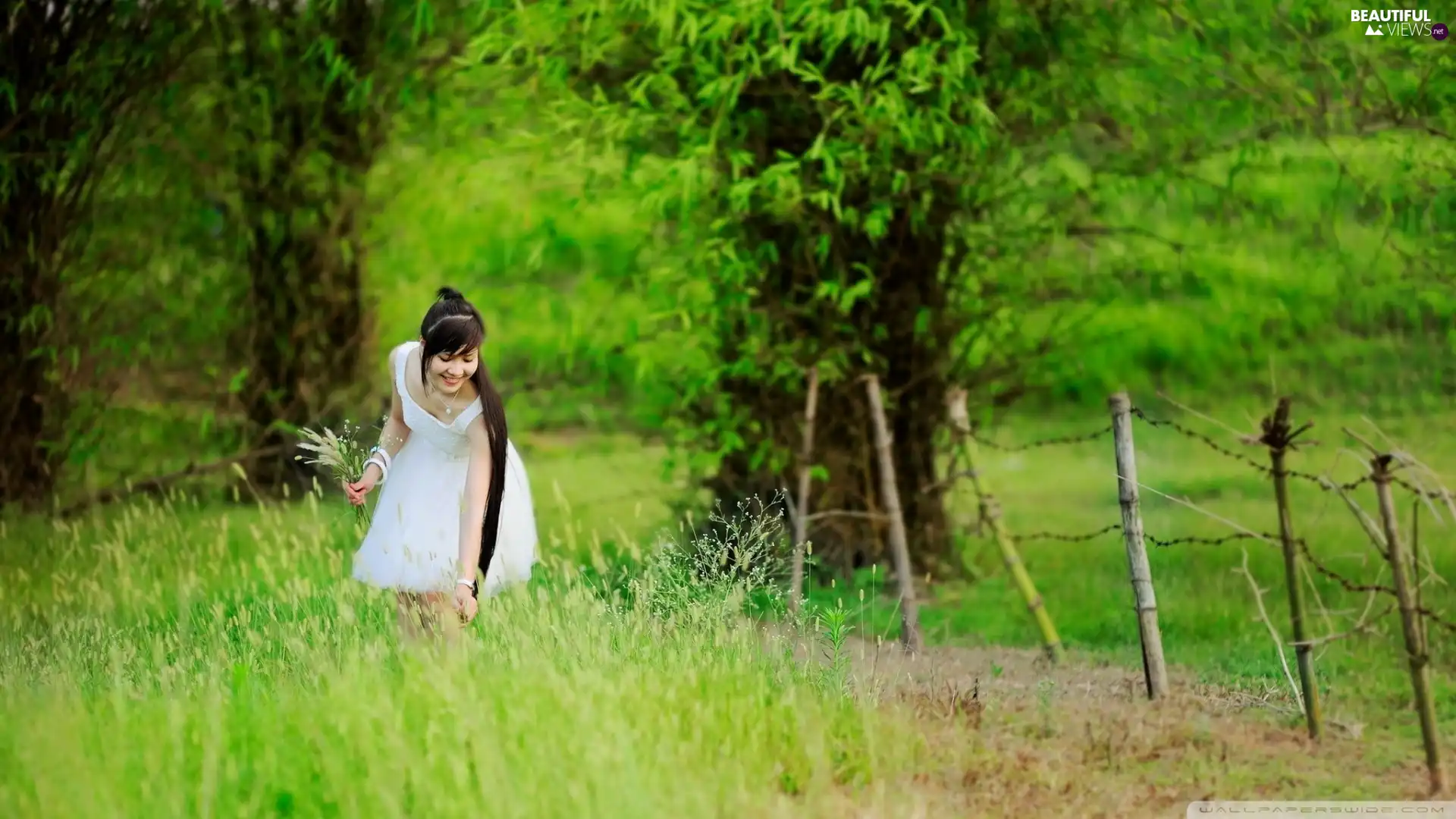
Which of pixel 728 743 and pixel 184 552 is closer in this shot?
pixel 728 743

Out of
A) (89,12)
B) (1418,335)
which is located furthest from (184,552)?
(1418,335)

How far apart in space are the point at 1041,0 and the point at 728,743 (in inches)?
192

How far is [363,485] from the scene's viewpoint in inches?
200

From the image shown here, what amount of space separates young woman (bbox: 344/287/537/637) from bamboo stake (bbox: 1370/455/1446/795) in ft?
9.06

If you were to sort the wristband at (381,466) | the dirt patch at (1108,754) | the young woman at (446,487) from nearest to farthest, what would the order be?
the dirt patch at (1108,754), the young woman at (446,487), the wristband at (381,466)

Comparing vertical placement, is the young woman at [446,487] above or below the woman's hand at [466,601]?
above

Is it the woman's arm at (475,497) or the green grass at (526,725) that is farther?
the woman's arm at (475,497)

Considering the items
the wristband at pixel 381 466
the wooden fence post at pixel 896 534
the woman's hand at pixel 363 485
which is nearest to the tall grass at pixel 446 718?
the woman's hand at pixel 363 485

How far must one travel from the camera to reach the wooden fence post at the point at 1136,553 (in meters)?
5.77

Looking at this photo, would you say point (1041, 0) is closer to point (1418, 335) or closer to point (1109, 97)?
point (1109, 97)

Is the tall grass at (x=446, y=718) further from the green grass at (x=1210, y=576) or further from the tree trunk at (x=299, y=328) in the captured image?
the tree trunk at (x=299, y=328)

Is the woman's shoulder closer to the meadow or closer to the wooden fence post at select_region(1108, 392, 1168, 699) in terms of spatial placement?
the meadow

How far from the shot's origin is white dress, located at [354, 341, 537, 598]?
5.01m

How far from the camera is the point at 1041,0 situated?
776 centimetres
